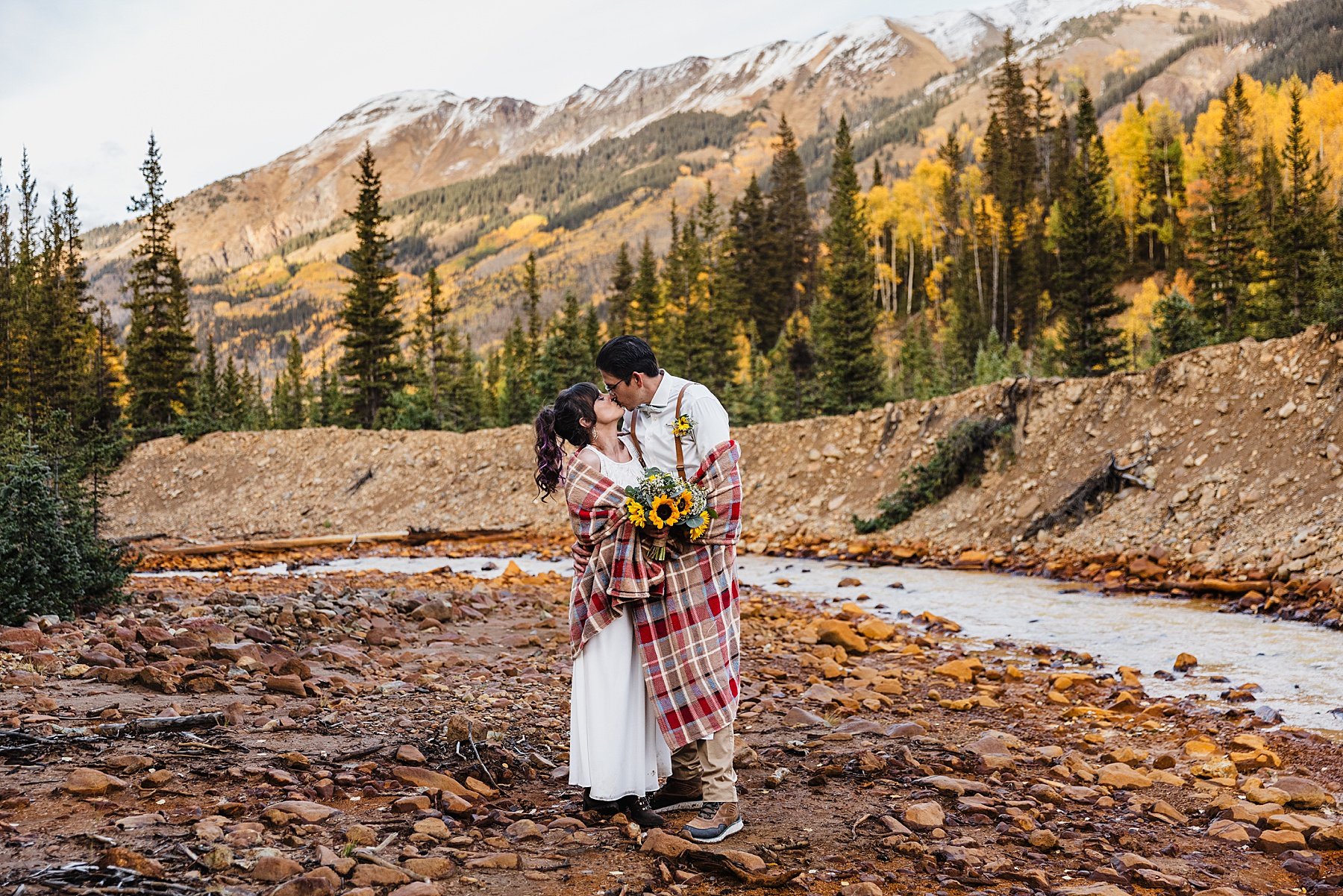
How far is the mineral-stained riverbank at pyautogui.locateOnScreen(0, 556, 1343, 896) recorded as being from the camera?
143 inches

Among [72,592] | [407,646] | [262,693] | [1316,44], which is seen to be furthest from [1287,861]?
[1316,44]

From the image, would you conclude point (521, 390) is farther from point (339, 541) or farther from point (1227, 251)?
point (1227, 251)

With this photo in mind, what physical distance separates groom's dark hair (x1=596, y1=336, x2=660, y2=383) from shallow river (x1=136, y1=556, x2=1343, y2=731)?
5.62m

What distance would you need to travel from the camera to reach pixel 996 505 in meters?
18.0

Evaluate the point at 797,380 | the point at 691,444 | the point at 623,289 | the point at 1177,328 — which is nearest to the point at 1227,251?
the point at 1177,328

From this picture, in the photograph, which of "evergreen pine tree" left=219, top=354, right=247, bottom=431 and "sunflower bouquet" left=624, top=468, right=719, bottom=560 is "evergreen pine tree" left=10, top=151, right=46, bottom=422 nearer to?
"evergreen pine tree" left=219, top=354, right=247, bottom=431

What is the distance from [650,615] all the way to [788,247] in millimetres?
56242

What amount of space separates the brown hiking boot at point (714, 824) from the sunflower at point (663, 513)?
1.34 metres

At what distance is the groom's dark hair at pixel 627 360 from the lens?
173 inches

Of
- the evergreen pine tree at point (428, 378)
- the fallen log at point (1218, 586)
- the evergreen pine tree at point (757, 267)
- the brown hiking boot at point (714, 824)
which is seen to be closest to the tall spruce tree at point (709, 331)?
the evergreen pine tree at point (757, 267)

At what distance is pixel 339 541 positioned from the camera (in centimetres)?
2256

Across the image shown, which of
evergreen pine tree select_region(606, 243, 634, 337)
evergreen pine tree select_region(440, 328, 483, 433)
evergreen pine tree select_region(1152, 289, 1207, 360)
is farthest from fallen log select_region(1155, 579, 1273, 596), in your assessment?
evergreen pine tree select_region(606, 243, 634, 337)

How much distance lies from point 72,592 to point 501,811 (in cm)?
693

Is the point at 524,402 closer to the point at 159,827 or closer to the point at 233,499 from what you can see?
the point at 233,499
